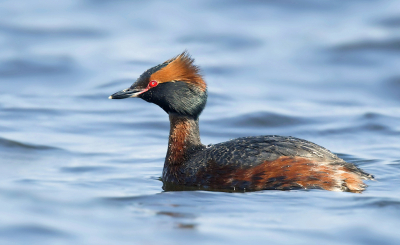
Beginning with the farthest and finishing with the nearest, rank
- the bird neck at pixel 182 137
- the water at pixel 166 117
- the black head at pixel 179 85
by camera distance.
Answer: the bird neck at pixel 182 137 < the black head at pixel 179 85 < the water at pixel 166 117

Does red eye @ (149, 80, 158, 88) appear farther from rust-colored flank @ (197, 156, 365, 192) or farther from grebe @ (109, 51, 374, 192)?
rust-colored flank @ (197, 156, 365, 192)

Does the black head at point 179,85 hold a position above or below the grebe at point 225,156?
above

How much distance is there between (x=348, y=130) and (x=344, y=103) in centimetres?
167

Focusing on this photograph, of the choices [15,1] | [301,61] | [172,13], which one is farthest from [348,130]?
[15,1]

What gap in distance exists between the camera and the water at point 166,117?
21.0 feet

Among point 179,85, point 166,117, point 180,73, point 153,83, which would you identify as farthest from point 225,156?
point 166,117

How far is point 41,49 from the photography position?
15555 millimetres

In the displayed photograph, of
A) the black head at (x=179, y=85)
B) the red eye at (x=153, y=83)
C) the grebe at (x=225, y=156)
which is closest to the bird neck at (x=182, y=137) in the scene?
the grebe at (x=225, y=156)

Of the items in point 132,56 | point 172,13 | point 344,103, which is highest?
point 172,13

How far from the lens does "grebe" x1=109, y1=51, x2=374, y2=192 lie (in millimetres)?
7457


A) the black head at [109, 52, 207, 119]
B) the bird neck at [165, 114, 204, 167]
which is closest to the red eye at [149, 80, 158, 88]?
the black head at [109, 52, 207, 119]

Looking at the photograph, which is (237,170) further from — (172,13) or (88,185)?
(172,13)

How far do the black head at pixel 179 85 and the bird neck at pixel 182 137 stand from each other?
16 centimetres

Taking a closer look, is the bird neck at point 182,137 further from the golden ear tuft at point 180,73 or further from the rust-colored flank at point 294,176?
the rust-colored flank at point 294,176
